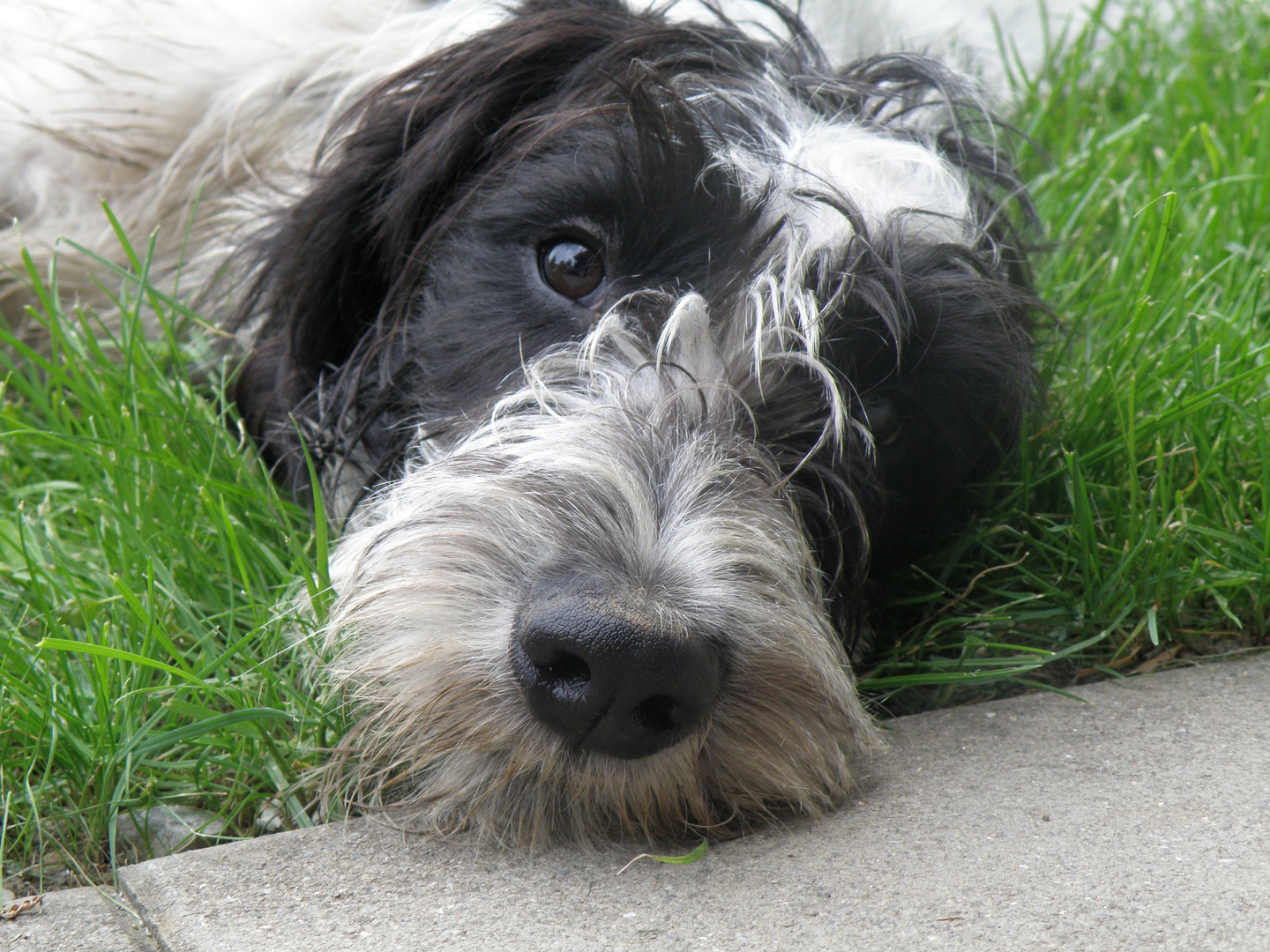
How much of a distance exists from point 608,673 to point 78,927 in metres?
0.74

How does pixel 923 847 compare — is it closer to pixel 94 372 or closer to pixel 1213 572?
pixel 1213 572

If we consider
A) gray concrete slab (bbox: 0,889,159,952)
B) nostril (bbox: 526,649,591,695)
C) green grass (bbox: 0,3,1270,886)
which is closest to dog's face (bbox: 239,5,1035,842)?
nostril (bbox: 526,649,591,695)

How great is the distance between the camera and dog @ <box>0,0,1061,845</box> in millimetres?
1838

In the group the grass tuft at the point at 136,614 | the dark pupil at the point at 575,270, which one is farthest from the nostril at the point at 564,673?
the dark pupil at the point at 575,270

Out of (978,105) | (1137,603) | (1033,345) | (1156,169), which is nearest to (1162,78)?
(1156,169)

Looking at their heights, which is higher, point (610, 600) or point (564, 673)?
point (610, 600)

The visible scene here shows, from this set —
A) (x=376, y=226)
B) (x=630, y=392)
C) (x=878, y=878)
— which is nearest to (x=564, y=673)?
(x=878, y=878)

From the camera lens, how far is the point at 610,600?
5.65ft

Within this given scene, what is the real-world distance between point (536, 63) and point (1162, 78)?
300cm

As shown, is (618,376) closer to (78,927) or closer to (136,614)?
(136,614)

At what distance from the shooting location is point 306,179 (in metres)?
3.17

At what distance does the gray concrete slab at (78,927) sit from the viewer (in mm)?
1616

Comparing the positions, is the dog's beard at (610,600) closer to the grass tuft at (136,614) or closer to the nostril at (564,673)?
the nostril at (564,673)

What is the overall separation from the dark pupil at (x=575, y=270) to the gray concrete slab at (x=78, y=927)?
4.09ft
